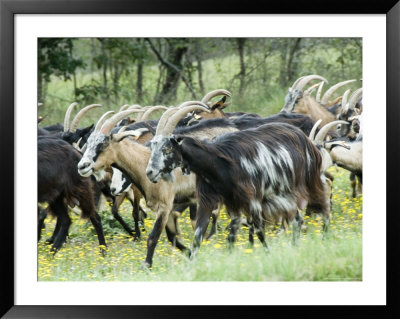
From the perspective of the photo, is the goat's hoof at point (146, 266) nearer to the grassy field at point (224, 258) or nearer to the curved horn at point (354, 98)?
the grassy field at point (224, 258)

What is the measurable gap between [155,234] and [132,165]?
0.81 metres

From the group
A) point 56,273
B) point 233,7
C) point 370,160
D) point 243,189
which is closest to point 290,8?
point 233,7

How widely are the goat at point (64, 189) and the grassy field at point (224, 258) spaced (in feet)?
0.44

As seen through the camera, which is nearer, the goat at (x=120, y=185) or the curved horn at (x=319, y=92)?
the goat at (x=120, y=185)

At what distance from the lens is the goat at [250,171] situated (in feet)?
25.8

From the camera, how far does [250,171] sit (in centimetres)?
800

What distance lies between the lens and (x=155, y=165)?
7.77 meters

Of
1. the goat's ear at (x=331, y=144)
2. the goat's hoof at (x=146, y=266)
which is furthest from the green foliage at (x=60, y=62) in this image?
the goat's ear at (x=331, y=144)

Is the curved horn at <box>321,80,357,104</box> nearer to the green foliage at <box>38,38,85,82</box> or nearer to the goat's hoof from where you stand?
the green foliage at <box>38,38,85,82</box>

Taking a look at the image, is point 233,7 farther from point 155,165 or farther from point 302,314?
point 302,314

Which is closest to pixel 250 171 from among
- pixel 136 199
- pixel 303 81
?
pixel 136 199

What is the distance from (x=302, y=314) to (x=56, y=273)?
87.0 inches

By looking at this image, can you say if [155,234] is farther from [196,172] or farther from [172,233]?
[196,172]

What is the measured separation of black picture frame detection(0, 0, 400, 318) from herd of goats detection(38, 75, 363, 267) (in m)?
0.79
